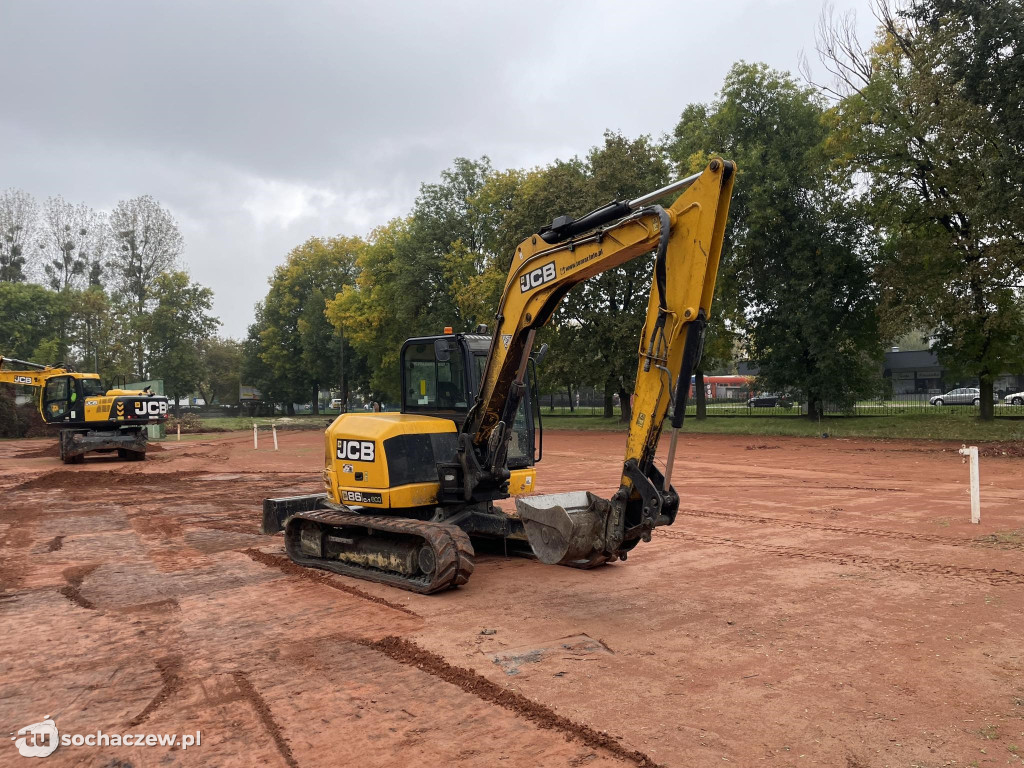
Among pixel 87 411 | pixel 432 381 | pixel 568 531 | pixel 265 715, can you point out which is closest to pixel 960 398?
pixel 87 411

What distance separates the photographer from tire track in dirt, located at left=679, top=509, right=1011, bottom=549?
33.3 feet

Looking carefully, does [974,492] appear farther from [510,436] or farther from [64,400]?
[64,400]

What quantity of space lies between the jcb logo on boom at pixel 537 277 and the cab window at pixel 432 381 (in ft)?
5.81

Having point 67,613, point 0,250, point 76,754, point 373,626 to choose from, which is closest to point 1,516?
point 67,613

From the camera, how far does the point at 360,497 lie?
916 centimetres

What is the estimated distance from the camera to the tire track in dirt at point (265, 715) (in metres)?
4.47

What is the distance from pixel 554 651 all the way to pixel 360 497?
3.78m

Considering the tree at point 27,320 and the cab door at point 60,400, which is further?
the tree at point 27,320

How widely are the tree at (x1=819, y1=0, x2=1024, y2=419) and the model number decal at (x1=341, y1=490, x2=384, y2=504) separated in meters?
24.5

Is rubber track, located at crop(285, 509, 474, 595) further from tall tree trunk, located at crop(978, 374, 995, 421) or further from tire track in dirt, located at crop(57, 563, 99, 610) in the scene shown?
tall tree trunk, located at crop(978, 374, 995, 421)

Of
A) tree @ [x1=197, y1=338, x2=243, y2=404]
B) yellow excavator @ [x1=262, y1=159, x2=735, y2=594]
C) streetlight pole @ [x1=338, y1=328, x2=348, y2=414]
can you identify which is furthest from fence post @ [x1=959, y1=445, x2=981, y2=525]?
tree @ [x1=197, y1=338, x2=243, y2=404]

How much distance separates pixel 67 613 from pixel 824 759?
23.8 ft

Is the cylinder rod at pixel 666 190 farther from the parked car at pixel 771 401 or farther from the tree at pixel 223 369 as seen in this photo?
the tree at pixel 223 369

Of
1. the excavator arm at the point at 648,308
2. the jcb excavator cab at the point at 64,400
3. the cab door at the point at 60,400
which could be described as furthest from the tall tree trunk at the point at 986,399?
the cab door at the point at 60,400
